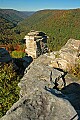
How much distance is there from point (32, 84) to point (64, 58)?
15.2 feet

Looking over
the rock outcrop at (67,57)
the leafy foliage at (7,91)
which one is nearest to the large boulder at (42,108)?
the leafy foliage at (7,91)

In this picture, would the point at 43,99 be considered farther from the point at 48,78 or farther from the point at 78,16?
the point at 78,16

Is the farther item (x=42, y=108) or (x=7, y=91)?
(x=7, y=91)

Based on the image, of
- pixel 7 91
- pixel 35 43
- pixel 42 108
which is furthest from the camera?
pixel 35 43

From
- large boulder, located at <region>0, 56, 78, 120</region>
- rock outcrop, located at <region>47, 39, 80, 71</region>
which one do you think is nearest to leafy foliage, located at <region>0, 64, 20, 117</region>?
rock outcrop, located at <region>47, 39, 80, 71</region>

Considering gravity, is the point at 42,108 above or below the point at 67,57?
above

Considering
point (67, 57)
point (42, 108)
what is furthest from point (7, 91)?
point (42, 108)

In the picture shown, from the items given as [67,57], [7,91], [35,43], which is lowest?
[7,91]

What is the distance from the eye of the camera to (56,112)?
9117 millimetres

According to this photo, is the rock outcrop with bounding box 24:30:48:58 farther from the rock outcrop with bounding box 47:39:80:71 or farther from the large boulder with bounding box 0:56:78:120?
the large boulder with bounding box 0:56:78:120

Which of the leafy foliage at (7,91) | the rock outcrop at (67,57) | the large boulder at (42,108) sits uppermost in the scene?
the large boulder at (42,108)

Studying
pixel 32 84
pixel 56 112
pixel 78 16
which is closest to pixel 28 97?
pixel 56 112

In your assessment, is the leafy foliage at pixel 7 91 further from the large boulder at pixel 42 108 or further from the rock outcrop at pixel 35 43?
the rock outcrop at pixel 35 43

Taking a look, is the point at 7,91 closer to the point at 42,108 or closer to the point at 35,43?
the point at 42,108
